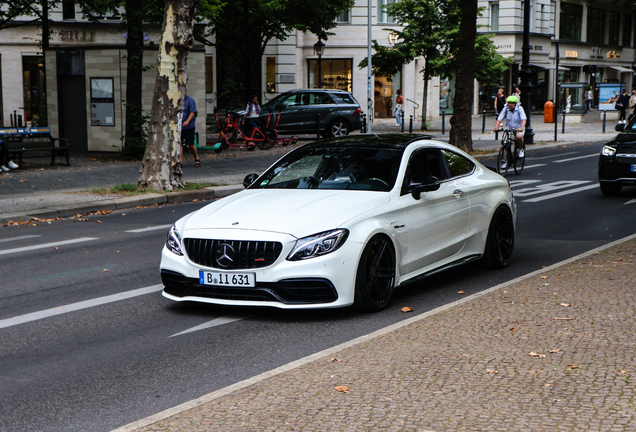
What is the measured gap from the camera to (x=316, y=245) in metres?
6.39

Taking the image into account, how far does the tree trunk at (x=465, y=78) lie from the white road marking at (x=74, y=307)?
17904mm

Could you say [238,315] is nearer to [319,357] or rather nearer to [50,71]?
[319,357]

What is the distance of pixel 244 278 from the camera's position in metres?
6.42

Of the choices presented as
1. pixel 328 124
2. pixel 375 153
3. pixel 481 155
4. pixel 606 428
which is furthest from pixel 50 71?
pixel 606 428

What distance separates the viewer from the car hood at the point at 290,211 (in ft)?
Result: 21.2

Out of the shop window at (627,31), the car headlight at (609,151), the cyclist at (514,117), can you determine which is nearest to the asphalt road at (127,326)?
the car headlight at (609,151)

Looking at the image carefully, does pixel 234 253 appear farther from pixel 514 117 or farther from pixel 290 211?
pixel 514 117

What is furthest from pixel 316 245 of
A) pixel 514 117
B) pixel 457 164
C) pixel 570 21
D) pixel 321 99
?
pixel 570 21

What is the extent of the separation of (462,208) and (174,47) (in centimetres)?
941

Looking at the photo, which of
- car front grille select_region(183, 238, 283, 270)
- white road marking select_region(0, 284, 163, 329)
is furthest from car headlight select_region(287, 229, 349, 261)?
white road marking select_region(0, 284, 163, 329)

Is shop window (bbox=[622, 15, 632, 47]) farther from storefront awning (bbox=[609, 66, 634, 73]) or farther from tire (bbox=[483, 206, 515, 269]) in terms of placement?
tire (bbox=[483, 206, 515, 269])

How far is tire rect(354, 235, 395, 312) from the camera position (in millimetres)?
6602

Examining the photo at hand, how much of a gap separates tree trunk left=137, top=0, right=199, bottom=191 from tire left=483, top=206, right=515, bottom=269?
868cm

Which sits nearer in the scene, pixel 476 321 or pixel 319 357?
pixel 319 357
